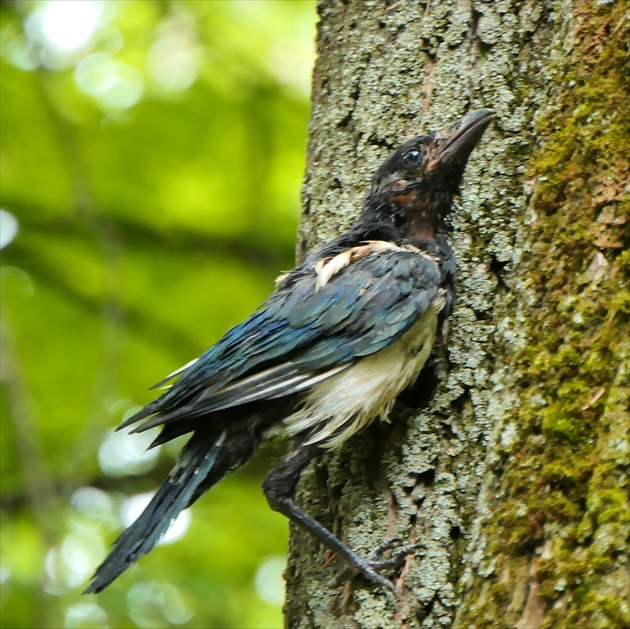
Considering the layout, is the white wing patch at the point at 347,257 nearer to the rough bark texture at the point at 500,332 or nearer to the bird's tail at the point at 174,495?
the rough bark texture at the point at 500,332

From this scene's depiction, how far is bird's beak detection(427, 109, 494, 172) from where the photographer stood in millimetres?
3197

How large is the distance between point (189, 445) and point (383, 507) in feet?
2.56

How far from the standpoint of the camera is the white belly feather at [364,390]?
3053 mm

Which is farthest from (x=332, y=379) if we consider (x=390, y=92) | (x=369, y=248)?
(x=390, y=92)

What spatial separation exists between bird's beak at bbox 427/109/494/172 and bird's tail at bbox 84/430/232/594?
127 cm

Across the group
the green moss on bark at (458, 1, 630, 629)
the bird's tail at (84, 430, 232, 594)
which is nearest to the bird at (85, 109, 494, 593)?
the bird's tail at (84, 430, 232, 594)

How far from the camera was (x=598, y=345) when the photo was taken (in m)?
2.05

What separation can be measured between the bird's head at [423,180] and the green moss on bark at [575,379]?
2.32 feet

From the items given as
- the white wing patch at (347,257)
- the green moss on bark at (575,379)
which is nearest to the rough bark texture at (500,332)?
the green moss on bark at (575,379)

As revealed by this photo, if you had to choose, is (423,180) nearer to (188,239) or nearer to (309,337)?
(309,337)

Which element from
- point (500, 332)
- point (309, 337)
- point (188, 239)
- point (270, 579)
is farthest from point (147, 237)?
point (500, 332)

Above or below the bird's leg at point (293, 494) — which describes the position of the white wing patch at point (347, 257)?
above

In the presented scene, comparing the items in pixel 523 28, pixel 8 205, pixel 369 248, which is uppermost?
pixel 8 205

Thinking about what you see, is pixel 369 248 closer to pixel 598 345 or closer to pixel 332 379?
pixel 332 379
